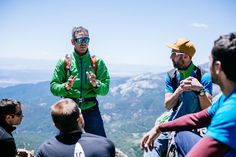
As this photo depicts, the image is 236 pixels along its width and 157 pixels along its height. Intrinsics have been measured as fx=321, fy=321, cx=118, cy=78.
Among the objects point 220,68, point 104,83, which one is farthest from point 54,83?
point 220,68

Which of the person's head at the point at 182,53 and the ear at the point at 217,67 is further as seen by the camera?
the person's head at the point at 182,53

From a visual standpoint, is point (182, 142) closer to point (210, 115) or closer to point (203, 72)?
point (210, 115)

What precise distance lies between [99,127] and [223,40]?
6083mm

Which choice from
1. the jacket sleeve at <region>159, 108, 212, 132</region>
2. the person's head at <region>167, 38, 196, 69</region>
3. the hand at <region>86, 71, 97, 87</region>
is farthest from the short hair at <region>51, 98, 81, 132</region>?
the person's head at <region>167, 38, 196, 69</region>

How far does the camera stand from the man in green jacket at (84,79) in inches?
366

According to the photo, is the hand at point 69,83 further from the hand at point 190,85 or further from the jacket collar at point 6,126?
the hand at point 190,85

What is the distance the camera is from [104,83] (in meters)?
9.55

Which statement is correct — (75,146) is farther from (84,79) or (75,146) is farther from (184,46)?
(184,46)

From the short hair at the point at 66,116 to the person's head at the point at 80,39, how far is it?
14.6 ft

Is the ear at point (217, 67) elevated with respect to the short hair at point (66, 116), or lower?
elevated

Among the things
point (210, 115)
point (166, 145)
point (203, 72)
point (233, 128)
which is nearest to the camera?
point (233, 128)

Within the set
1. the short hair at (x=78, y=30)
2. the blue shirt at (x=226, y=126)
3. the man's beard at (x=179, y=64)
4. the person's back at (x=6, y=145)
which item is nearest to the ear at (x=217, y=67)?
the blue shirt at (x=226, y=126)

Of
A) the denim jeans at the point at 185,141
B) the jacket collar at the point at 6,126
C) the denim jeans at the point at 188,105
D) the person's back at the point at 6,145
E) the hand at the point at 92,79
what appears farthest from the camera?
the hand at the point at 92,79

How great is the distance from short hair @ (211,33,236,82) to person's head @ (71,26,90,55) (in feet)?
20.3
